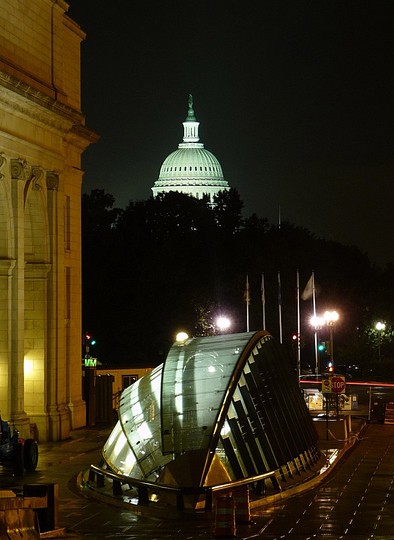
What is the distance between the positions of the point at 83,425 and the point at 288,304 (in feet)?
177

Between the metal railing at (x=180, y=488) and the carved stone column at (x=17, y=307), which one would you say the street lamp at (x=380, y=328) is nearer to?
the carved stone column at (x=17, y=307)

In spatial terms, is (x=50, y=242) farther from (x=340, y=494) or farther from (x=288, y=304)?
(x=288, y=304)

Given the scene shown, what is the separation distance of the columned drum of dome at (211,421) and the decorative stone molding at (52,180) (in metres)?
12.4

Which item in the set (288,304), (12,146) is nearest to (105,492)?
(12,146)

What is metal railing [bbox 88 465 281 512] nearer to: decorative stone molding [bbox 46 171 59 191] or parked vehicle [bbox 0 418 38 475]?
parked vehicle [bbox 0 418 38 475]

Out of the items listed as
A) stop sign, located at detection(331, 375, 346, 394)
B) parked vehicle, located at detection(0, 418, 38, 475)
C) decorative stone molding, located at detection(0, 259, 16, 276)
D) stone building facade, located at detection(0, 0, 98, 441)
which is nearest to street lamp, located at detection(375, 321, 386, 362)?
stone building facade, located at detection(0, 0, 98, 441)

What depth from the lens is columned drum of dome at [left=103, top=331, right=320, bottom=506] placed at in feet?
101

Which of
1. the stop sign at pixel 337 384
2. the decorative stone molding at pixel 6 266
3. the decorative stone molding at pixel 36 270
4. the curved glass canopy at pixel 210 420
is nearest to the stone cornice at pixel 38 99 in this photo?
the decorative stone molding at pixel 6 266

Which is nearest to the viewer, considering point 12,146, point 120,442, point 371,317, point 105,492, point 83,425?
point 105,492

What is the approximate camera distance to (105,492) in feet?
103

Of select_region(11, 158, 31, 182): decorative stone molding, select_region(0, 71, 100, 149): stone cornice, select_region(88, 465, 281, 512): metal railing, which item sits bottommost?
select_region(88, 465, 281, 512): metal railing

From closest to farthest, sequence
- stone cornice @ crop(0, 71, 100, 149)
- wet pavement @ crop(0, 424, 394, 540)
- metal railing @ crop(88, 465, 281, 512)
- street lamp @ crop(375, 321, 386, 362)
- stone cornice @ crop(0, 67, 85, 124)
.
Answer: wet pavement @ crop(0, 424, 394, 540)
metal railing @ crop(88, 465, 281, 512)
stone cornice @ crop(0, 67, 85, 124)
stone cornice @ crop(0, 71, 100, 149)
street lamp @ crop(375, 321, 386, 362)

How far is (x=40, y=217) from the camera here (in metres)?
48.7

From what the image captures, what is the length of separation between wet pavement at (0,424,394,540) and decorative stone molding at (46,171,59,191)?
1241 centimetres
